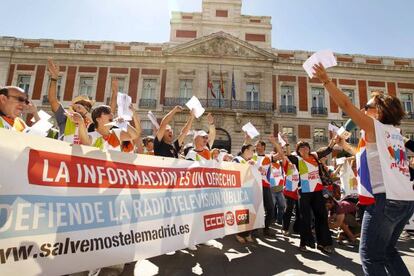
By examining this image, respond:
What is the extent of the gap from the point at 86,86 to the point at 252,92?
49.0 feet

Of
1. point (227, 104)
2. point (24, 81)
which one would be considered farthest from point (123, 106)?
point (24, 81)

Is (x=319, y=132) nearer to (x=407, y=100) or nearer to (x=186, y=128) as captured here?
(x=407, y=100)

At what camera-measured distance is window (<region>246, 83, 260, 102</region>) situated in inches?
948

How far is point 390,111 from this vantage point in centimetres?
236

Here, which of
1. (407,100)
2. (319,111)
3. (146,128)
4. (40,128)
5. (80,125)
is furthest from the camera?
(407,100)

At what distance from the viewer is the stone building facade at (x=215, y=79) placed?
2362 cm

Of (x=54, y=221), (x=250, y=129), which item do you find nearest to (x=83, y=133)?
(x=54, y=221)

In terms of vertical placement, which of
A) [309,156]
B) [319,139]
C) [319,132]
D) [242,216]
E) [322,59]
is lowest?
[242,216]

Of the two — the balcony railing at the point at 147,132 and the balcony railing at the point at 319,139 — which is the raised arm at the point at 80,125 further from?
the balcony railing at the point at 319,139

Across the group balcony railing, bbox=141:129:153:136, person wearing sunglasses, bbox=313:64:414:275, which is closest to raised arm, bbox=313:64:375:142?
person wearing sunglasses, bbox=313:64:414:275

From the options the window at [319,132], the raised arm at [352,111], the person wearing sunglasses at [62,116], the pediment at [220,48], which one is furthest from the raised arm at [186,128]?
the window at [319,132]

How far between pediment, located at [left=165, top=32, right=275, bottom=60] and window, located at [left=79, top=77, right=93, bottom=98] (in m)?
7.46

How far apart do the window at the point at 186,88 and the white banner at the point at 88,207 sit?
20.2 metres

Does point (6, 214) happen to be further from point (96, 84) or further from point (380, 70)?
point (380, 70)
